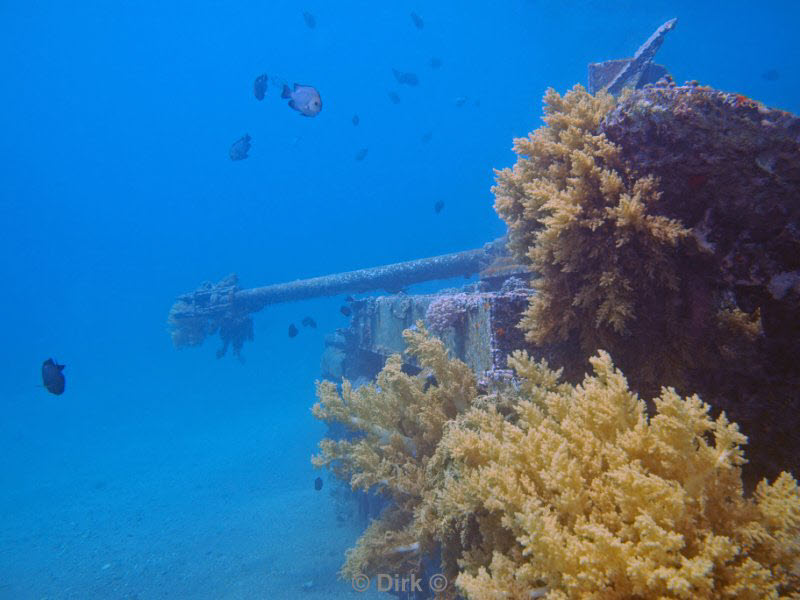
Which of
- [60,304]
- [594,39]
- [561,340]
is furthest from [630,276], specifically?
[60,304]

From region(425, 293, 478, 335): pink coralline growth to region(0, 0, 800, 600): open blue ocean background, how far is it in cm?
3358

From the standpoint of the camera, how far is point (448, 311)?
4355 mm

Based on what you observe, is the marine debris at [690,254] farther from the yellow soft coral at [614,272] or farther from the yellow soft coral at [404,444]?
the yellow soft coral at [404,444]

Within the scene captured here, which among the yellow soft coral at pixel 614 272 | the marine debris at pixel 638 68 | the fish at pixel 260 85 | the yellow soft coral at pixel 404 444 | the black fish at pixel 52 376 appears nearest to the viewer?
the yellow soft coral at pixel 614 272

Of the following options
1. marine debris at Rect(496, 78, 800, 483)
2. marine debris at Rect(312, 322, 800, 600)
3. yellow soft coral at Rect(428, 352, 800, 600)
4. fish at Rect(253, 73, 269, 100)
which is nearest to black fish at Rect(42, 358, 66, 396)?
marine debris at Rect(312, 322, 800, 600)

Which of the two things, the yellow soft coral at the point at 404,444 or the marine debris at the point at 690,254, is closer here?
the marine debris at the point at 690,254

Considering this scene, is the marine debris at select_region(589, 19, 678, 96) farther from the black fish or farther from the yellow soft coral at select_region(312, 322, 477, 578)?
the black fish

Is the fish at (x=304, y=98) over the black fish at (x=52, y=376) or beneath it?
over

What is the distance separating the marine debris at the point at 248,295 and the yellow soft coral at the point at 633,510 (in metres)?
9.30

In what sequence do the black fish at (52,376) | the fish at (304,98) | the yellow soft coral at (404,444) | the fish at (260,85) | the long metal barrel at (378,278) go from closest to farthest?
the yellow soft coral at (404,444) < the black fish at (52,376) < the fish at (304,98) < the fish at (260,85) < the long metal barrel at (378,278)

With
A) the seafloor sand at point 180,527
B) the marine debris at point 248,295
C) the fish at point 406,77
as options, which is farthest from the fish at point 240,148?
the fish at point 406,77

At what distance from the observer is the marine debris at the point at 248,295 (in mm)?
11609

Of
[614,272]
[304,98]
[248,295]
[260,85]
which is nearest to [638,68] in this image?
[304,98]

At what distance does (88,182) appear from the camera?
5044 inches
